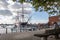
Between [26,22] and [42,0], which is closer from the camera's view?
[42,0]

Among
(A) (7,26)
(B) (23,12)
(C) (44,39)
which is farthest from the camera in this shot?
(B) (23,12)

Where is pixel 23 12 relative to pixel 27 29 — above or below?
above

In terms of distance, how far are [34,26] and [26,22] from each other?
137 centimetres

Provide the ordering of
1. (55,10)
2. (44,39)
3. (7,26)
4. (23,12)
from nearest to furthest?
(44,39), (55,10), (7,26), (23,12)

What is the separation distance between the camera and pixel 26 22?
2327 cm

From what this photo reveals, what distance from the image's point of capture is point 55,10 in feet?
46.3

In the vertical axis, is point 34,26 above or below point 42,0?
below

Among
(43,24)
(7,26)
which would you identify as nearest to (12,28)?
(7,26)

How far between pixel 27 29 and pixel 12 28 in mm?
2590

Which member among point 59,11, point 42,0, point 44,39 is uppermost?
point 42,0

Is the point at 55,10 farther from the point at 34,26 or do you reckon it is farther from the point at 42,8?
the point at 34,26

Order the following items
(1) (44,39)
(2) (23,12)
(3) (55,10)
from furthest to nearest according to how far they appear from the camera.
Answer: (2) (23,12)
(3) (55,10)
(1) (44,39)

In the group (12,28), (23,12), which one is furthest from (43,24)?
(12,28)

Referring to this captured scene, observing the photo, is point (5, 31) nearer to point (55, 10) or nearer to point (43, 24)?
point (43, 24)
